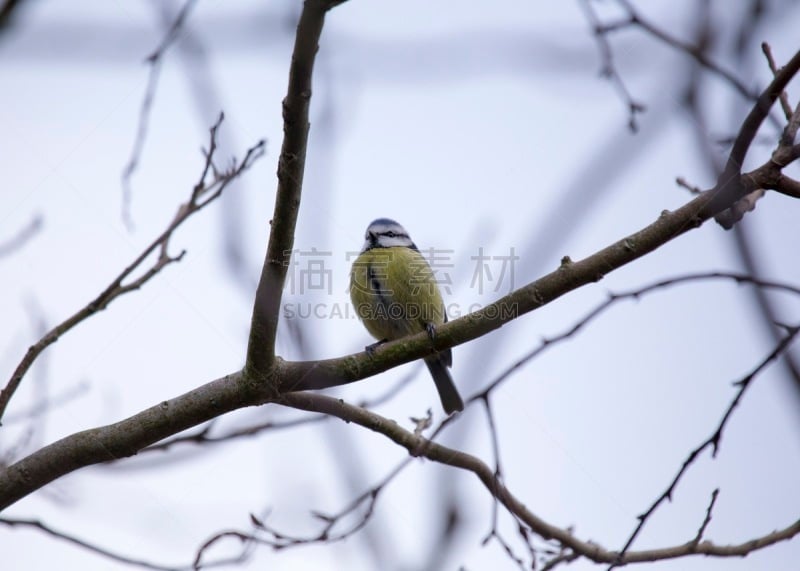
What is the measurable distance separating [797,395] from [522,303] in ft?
4.15

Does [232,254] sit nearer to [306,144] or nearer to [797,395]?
[306,144]

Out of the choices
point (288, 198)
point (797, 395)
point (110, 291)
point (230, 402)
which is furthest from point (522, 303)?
point (110, 291)

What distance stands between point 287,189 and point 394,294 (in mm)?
2629

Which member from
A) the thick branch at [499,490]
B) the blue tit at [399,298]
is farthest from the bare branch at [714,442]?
the blue tit at [399,298]

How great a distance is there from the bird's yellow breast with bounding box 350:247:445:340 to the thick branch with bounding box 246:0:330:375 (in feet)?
7.79

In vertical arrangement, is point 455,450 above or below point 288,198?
below

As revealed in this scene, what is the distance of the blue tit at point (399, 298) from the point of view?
16.5 feet

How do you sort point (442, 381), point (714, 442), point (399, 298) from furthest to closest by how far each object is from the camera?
point (442, 381) → point (399, 298) → point (714, 442)

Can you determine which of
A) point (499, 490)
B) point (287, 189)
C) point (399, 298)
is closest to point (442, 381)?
point (399, 298)

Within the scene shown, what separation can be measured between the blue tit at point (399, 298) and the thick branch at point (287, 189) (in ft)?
7.53

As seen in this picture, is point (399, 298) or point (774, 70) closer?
point (774, 70)

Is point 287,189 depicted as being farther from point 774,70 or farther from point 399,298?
point 399,298

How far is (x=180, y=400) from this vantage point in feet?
8.93

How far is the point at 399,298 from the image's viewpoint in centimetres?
502
